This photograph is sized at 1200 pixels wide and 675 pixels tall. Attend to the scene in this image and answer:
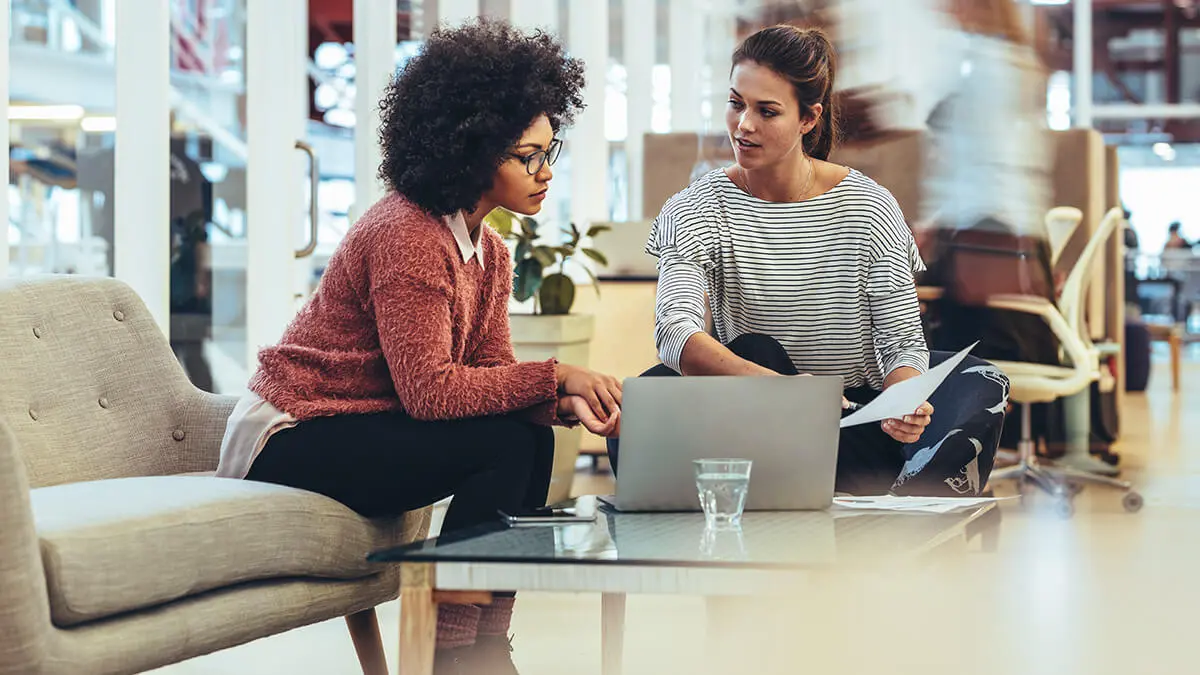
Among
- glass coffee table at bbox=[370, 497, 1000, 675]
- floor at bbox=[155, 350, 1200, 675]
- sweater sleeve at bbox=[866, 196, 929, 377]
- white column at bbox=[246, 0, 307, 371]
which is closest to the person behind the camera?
floor at bbox=[155, 350, 1200, 675]

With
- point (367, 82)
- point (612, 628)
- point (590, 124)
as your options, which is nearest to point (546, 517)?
point (612, 628)

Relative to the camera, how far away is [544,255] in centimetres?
455

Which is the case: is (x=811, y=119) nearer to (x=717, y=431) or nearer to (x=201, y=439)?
(x=717, y=431)

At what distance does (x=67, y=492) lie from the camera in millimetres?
1812

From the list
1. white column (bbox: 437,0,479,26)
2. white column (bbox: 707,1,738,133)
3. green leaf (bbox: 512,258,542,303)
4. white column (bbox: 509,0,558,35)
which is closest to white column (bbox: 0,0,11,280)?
green leaf (bbox: 512,258,542,303)

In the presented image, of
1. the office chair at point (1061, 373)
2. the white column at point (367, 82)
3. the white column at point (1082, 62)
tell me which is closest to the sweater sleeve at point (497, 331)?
the white column at point (367, 82)

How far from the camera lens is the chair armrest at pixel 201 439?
221 centimetres

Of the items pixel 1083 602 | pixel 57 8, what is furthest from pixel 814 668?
pixel 57 8

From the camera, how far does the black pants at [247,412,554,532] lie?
1.91m

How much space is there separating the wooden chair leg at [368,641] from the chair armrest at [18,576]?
65 centimetres

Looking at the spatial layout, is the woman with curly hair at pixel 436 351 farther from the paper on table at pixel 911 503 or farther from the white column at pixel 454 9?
the white column at pixel 454 9

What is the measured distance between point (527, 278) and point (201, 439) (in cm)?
230

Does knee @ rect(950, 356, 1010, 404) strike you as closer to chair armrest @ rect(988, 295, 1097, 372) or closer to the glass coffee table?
the glass coffee table

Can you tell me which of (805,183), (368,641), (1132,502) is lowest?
(1132,502)
